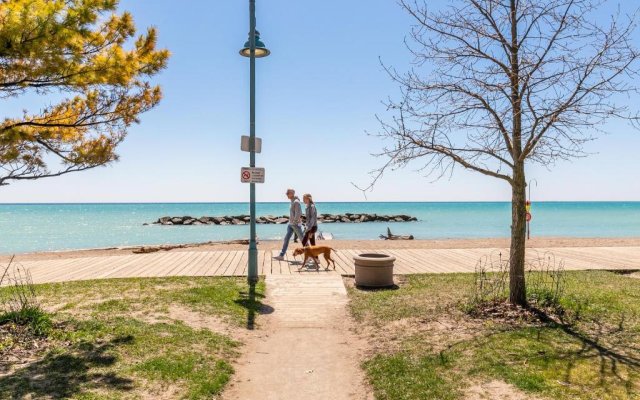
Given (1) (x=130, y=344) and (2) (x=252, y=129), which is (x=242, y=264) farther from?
(1) (x=130, y=344)

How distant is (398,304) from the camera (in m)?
9.24

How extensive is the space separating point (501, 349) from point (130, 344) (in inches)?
206

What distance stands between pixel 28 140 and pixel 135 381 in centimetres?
455

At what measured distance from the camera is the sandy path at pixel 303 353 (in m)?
5.52

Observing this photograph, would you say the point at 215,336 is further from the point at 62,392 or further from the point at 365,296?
the point at 365,296

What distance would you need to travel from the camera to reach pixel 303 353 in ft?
22.8

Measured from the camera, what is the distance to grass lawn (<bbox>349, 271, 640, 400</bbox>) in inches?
198

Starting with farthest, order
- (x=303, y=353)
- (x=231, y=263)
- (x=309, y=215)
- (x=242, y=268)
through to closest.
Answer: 1. (x=231, y=263)
2. (x=309, y=215)
3. (x=242, y=268)
4. (x=303, y=353)

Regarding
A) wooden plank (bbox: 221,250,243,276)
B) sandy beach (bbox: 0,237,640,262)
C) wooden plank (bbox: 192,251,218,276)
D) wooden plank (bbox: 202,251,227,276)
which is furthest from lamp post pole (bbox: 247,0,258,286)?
sandy beach (bbox: 0,237,640,262)

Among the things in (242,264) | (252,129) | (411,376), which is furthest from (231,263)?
(411,376)

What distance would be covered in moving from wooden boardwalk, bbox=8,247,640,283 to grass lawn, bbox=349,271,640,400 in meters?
3.82

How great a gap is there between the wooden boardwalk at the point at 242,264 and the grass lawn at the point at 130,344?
224 centimetres

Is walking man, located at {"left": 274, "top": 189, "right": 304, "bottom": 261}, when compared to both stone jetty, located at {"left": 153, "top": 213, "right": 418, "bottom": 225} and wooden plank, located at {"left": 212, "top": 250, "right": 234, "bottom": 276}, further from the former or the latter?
stone jetty, located at {"left": 153, "top": 213, "right": 418, "bottom": 225}

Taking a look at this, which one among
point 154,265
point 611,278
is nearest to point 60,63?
point 154,265
